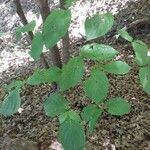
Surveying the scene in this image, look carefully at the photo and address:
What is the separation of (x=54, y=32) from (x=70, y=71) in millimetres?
171

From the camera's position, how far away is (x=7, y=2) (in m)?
9.14

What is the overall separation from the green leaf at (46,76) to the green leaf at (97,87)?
17 cm

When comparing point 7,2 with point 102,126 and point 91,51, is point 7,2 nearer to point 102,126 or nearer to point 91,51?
point 102,126

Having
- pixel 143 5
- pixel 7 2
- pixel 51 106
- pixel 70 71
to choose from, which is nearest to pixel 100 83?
pixel 70 71

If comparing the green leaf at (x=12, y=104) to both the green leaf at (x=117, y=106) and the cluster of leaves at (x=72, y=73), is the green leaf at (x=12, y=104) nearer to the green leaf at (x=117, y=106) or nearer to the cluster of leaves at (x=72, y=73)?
the cluster of leaves at (x=72, y=73)

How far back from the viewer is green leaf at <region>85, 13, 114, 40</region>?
3.74ft

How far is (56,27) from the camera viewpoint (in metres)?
1.12

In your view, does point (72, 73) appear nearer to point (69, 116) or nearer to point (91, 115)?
point (69, 116)

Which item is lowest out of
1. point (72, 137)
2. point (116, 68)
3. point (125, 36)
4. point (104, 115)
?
point (72, 137)

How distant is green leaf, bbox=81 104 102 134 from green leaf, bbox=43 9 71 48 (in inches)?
17.9

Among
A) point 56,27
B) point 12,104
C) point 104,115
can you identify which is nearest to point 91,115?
point 12,104

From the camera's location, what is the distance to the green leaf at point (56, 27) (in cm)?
111

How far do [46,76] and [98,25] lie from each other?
0.34 meters

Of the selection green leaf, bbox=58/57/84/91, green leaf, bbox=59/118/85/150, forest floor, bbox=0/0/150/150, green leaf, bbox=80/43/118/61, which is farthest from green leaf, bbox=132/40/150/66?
forest floor, bbox=0/0/150/150
